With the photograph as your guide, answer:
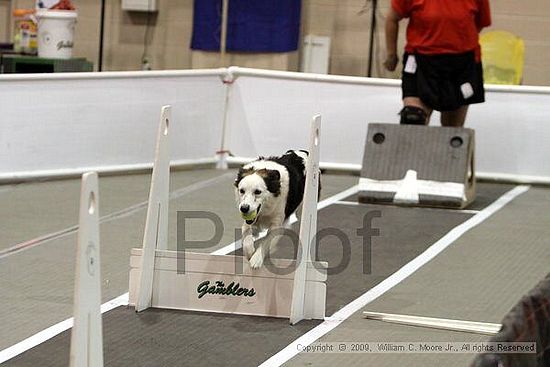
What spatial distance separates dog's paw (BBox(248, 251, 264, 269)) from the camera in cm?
521

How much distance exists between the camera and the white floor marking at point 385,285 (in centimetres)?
479

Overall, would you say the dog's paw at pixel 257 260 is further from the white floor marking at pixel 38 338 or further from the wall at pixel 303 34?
the wall at pixel 303 34

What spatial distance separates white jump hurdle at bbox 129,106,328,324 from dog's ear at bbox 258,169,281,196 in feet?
0.72

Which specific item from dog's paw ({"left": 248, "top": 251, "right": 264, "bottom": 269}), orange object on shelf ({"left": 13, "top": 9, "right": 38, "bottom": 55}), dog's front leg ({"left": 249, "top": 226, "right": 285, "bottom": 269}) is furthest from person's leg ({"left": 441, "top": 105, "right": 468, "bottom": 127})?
orange object on shelf ({"left": 13, "top": 9, "right": 38, "bottom": 55})

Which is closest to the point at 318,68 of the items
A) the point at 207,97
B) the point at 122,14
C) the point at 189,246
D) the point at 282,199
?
the point at 122,14

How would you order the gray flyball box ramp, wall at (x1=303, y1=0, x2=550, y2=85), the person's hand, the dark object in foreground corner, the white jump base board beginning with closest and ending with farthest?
1. the dark object in foreground corner
2. the white jump base board
3. the gray flyball box ramp
4. the person's hand
5. wall at (x1=303, y1=0, x2=550, y2=85)

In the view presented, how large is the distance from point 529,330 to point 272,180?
2.77m

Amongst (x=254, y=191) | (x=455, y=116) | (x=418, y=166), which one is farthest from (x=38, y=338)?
(x=455, y=116)

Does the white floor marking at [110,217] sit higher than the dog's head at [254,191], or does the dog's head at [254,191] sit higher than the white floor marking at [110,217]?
the dog's head at [254,191]

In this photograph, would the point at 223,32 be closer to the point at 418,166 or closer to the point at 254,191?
the point at 418,166

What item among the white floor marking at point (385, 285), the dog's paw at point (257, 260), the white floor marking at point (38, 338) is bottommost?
the white floor marking at point (38, 338)

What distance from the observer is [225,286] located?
5301mm

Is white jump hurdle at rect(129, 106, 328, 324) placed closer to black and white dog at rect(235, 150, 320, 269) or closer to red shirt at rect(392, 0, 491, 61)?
black and white dog at rect(235, 150, 320, 269)

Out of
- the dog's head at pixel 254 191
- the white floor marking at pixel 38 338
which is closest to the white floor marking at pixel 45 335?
the white floor marking at pixel 38 338
